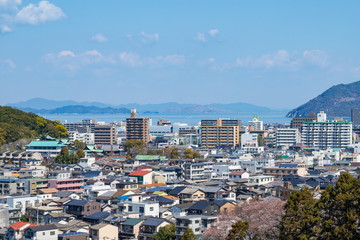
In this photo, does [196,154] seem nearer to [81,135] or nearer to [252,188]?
[252,188]

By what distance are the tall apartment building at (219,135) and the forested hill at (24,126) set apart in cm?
1137

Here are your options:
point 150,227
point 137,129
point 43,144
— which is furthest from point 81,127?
point 150,227

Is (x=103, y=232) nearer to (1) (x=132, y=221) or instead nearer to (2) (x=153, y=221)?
(1) (x=132, y=221)

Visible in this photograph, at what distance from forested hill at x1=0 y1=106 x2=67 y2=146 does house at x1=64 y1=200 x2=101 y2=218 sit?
60.4 feet

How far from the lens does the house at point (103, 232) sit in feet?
56.4

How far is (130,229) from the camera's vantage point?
58.0 ft

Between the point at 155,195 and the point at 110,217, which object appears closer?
the point at 110,217

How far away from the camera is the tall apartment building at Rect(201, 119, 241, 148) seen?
162 ft

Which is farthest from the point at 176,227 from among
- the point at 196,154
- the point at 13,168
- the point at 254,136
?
the point at 254,136

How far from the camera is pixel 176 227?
17.3 meters

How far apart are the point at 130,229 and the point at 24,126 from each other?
24.7 metres

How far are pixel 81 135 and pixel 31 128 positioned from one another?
11.9m

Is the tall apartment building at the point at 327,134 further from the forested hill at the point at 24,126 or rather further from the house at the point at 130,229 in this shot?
the house at the point at 130,229

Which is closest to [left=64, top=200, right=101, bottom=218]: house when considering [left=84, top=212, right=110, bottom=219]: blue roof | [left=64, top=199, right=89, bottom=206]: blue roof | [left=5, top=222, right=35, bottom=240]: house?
[left=64, top=199, right=89, bottom=206]: blue roof
